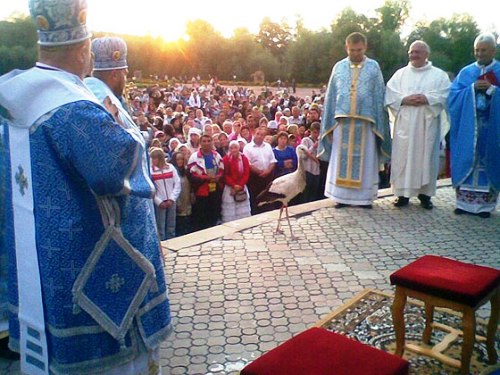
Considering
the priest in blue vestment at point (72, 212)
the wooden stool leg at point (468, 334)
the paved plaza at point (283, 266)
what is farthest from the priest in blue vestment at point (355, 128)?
the priest in blue vestment at point (72, 212)

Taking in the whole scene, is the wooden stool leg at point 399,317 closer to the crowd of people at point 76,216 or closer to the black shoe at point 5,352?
the crowd of people at point 76,216

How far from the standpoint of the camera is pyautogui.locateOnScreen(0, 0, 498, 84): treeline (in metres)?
36.9

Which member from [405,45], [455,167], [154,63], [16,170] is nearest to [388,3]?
[405,45]

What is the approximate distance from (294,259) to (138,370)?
122 inches

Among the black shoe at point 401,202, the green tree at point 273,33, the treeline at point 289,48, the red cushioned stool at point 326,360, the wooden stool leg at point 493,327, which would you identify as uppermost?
the green tree at point 273,33

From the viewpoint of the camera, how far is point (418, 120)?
7.02m

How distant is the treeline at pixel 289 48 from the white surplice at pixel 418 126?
2732 centimetres

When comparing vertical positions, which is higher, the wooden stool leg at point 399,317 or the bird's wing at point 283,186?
the bird's wing at point 283,186

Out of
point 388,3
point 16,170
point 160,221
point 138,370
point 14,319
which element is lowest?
point 160,221

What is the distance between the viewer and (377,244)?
580 centimetres

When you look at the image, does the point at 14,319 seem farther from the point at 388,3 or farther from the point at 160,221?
the point at 388,3

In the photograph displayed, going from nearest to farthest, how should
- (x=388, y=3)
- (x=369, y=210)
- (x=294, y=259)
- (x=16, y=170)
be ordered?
1. (x=16, y=170)
2. (x=294, y=259)
3. (x=369, y=210)
4. (x=388, y=3)

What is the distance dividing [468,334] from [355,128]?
4332mm

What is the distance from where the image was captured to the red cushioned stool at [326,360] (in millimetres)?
2187
